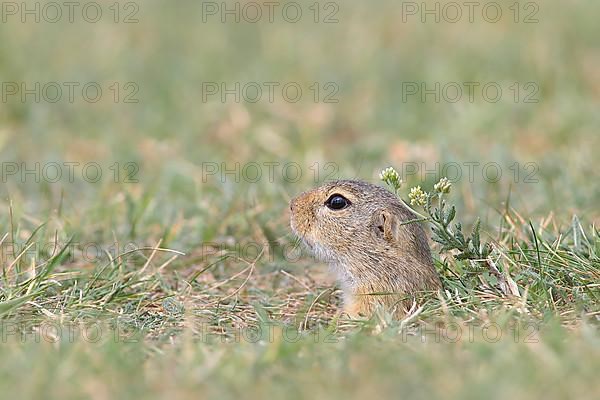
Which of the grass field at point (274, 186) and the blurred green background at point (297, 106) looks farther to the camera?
the blurred green background at point (297, 106)

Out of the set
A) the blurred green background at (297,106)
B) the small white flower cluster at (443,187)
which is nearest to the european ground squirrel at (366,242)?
the small white flower cluster at (443,187)

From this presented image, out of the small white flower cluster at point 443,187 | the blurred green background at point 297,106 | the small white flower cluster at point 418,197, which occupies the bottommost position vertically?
the blurred green background at point 297,106

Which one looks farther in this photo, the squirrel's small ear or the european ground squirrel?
the squirrel's small ear

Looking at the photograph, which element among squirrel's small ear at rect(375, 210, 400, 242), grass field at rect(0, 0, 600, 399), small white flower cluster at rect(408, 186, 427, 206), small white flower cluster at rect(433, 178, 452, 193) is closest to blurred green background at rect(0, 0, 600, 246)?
grass field at rect(0, 0, 600, 399)

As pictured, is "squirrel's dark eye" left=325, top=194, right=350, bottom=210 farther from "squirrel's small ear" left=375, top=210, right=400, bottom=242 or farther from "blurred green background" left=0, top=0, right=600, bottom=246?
"blurred green background" left=0, top=0, right=600, bottom=246

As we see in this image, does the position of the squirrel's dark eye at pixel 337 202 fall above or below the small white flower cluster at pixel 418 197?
below

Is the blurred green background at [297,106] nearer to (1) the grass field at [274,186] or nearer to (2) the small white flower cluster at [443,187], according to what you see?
(1) the grass field at [274,186]

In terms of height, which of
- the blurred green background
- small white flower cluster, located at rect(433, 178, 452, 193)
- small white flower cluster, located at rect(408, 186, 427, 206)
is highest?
small white flower cluster, located at rect(433, 178, 452, 193)

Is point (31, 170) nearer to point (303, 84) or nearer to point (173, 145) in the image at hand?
point (173, 145)
